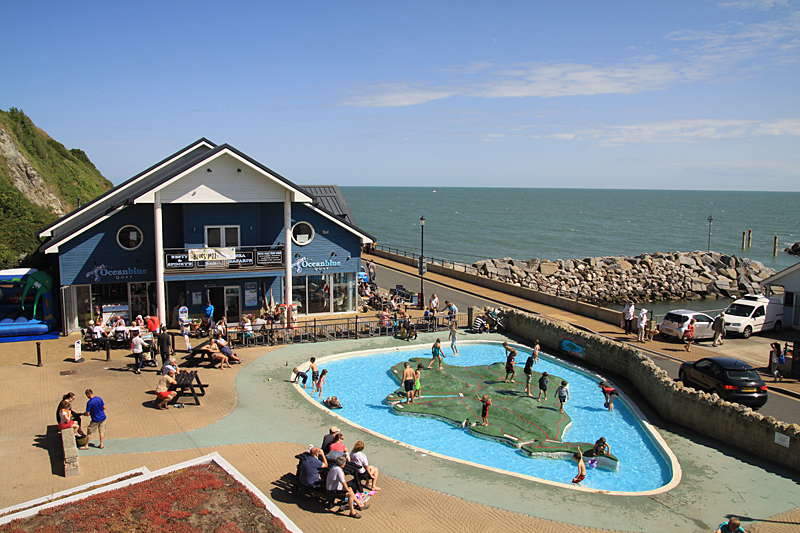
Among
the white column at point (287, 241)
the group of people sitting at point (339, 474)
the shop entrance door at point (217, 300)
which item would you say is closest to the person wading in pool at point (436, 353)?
the white column at point (287, 241)

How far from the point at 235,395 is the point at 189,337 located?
7221mm

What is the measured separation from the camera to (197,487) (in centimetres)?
1123

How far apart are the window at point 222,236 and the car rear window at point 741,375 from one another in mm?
21084

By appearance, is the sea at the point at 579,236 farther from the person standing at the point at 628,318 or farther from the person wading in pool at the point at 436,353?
A: the person wading in pool at the point at 436,353

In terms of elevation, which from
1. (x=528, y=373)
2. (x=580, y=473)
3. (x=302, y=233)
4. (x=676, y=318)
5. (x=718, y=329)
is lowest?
(x=580, y=473)

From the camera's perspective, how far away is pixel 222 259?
86.6ft

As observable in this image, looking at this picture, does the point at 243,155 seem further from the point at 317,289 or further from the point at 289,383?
the point at 289,383

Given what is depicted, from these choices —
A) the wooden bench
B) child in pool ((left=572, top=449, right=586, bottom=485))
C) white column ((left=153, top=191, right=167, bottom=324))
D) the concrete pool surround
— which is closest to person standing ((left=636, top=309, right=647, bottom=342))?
the concrete pool surround

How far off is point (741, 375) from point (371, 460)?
40.5 ft

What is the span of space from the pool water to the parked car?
640 cm

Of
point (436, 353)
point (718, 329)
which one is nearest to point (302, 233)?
point (436, 353)

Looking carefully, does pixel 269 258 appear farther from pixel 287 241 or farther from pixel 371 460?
pixel 371 460

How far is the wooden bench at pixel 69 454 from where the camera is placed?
12117 millimetres

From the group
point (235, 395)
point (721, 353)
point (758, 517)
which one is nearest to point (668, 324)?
point (721, 353)
